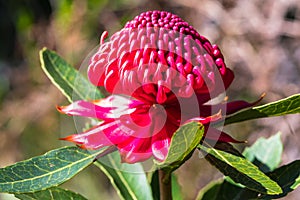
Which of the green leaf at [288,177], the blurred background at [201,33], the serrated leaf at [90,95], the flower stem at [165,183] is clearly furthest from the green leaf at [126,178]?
the blurred background at [201,33]

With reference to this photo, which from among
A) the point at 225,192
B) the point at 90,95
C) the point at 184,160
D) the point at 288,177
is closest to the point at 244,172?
the point at 184,160

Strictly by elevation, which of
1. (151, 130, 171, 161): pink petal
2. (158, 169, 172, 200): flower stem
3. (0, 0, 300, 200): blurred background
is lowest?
Answer: (0, 0, 300, 200): blurred background

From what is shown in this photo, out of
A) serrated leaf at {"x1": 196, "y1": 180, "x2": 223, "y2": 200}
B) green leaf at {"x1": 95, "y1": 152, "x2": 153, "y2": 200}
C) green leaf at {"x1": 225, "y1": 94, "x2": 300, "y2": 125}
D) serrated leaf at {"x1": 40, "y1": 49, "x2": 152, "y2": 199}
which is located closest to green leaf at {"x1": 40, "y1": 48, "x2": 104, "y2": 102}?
serrated leaf at {"x1": 40, "y1": 49, "x2": 152, "y2": 199}

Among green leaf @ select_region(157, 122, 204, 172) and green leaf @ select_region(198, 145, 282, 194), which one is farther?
green leaf @ select_region(198, 145, 282, 194)

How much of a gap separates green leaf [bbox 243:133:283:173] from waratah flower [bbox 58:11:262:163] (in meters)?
0.38

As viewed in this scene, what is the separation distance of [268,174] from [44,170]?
608mm

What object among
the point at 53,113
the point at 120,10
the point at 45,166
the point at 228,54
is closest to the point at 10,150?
the point at 53,113

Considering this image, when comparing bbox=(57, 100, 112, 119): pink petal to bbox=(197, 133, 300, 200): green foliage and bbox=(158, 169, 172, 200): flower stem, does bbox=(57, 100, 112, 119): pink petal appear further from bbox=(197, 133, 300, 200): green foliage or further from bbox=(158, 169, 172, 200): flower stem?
bbox=(197, 133, 300, 200): green foliage

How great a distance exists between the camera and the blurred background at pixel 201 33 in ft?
10.8

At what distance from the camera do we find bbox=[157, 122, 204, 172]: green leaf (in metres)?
0.99

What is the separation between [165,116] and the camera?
1229mm

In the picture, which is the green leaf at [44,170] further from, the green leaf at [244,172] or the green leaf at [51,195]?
the green leaf at [244,172]

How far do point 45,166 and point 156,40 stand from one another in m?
0.38

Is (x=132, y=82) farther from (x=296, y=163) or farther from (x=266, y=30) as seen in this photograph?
(x=266, y=30)
